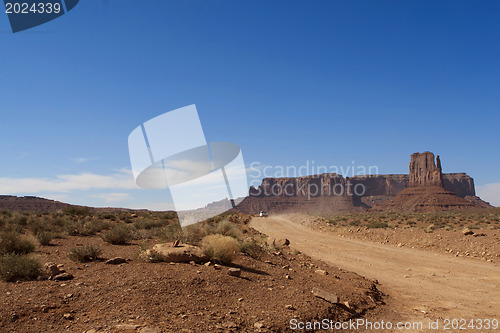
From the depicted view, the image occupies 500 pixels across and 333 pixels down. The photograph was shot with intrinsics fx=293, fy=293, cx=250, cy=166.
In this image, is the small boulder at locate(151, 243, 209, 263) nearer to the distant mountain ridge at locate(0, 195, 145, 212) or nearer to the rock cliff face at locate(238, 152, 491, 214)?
the distant mountain ridge at locate(0, 195, 145, 212)

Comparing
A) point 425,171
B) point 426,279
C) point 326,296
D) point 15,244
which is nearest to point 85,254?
point 15,244

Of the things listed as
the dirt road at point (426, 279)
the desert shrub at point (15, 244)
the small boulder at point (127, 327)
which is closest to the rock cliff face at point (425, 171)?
the dirt road at point (426, 279)

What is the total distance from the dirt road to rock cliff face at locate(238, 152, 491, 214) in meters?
130

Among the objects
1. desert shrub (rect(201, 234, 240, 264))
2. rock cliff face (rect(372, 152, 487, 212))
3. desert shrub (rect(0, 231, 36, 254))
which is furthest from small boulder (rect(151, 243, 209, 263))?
rock cliff face (rect(372, 152, 487, 212))

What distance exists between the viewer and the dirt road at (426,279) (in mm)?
7757

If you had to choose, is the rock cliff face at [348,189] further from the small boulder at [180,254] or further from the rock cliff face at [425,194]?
the small boulder at [180,254]

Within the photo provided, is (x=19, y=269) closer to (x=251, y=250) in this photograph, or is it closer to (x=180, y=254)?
(x=180, y=254)

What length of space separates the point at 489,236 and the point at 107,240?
22046 mm

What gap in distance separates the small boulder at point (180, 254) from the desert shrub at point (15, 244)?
6.05 metres

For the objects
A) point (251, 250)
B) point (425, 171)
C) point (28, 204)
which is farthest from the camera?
point (425, 171)

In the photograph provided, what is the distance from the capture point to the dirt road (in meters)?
7.76

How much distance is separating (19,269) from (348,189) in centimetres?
17520

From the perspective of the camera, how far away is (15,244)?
36.0 ft

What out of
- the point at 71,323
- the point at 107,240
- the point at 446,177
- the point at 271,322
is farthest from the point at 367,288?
the point at 446,177
